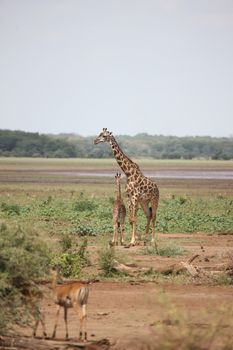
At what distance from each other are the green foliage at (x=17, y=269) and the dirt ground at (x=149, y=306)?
14.3 inches

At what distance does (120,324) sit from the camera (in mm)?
13617

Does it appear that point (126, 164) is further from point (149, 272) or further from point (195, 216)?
point (149, 272)

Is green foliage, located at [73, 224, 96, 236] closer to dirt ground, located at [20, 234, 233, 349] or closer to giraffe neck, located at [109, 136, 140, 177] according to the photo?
giraffe neck, located at [109, 136, 140, 177]

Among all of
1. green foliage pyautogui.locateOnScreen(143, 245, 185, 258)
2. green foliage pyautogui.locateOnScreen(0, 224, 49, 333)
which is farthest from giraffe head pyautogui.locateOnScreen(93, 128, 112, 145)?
green foliage pyautogui.locateOnScreen(0, 224, 49, 333)

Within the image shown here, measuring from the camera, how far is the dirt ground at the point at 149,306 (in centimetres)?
1161

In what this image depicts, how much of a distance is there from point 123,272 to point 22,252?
6.26 metres

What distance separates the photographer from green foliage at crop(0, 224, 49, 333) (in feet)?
38.6

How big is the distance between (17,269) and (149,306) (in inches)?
133

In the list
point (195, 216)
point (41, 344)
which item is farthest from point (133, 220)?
point (41, 344)

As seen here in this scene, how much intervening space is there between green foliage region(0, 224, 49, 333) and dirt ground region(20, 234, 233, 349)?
36 cm

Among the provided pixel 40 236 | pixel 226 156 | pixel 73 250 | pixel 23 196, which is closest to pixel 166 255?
pixel 73 250

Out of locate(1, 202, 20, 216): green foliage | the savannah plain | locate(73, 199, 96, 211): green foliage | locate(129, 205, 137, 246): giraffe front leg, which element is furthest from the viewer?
locate(73, 199, 96, 211): green foliage

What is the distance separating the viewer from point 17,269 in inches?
472

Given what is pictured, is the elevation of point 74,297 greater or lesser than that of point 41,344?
greater
